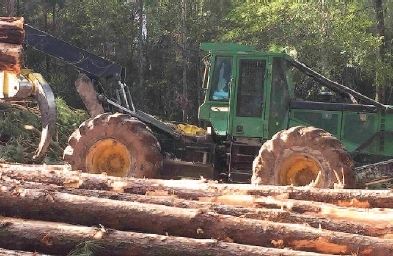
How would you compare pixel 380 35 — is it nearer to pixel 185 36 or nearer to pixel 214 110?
pixel 185 36

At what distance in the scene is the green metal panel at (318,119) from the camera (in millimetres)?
9086

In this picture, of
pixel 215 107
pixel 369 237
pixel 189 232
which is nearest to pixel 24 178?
pixel 189 232

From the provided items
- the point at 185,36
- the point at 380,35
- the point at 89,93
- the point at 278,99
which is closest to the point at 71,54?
the point at 89,93

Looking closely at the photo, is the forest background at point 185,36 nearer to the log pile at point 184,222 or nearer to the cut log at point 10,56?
the cut log at point 10,56

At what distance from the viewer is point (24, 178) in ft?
18.5

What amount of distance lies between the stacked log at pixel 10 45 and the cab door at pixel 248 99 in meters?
3.56

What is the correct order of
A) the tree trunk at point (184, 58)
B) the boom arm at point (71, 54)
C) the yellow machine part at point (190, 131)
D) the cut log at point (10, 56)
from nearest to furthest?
1. the cut log at point (10, 56)
2. the boom arm at point (71, 54)
3. the yellow machine part at point (190, 131)
4. the tree trunk at point (184, 58)

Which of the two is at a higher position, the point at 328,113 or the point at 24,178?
the point at 328,113

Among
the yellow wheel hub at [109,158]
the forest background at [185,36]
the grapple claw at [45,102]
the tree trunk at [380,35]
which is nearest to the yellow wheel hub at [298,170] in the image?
the yellow wheel hub at [109,158]

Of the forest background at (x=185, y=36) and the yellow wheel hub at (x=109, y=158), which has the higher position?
the forest background at (x=185, y=36)

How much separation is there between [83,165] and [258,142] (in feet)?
9.18

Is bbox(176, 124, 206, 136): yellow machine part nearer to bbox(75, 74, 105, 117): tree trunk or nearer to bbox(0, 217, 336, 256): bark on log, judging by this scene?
bbox(75, 74, 105, 117): tree trunk

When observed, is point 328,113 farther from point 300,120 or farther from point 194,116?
point 194,116

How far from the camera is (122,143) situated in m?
8.81
